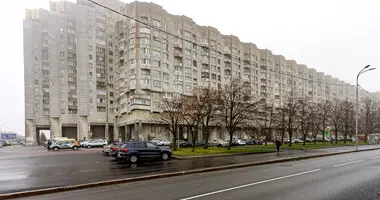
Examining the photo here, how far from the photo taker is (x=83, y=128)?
73.2 m

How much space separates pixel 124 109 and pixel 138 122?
27.5 feet

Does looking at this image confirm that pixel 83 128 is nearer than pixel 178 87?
No

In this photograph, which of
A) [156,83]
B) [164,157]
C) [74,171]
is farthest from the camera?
[156,83]

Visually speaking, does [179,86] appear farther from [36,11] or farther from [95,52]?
[36,11]

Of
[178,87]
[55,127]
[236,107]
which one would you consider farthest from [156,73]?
[236,107]

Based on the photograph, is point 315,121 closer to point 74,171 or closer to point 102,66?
point 74,171

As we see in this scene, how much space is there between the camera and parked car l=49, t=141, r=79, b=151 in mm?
39000

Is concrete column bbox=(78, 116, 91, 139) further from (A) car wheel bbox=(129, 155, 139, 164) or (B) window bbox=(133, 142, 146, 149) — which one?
(A) car wheel bbox=(129, 155, 139, 164)

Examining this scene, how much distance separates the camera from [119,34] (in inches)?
2896

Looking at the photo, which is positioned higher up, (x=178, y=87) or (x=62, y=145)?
(x=178, y=87)

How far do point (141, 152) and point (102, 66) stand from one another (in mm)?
65770

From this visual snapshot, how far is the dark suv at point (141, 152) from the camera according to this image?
18625mm

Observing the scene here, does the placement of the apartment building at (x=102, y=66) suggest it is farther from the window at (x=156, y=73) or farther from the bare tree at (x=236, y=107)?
the bare tree at (x=236, y=107)

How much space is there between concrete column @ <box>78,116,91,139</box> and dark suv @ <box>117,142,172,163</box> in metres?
58.7
